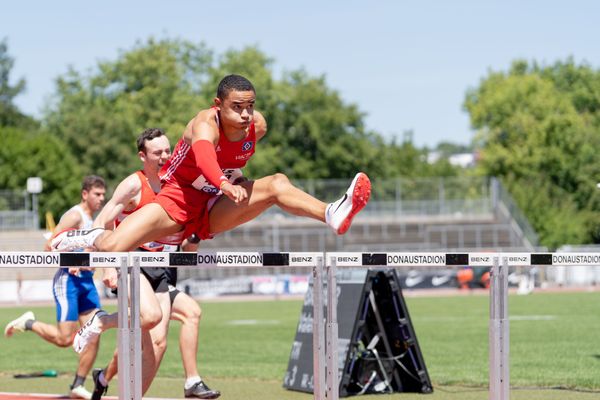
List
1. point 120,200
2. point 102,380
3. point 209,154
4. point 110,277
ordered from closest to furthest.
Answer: point 209,154 → point 110,277 → point 120,200 → point 102,380

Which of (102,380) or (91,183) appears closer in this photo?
(102,380)

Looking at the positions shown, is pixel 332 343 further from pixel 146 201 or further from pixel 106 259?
pixel 146 201

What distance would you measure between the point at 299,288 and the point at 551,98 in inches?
1598

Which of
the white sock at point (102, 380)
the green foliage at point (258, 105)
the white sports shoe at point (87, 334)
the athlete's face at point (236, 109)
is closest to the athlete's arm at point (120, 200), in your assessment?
the white sports shoe at point (87, 334)

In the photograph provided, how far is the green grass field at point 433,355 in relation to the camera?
437 inches

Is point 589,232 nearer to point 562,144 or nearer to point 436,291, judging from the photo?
point 562,144

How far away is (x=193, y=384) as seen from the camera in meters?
8.91

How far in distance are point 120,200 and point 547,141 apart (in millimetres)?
67691

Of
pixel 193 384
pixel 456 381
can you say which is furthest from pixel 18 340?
pixel 193 384

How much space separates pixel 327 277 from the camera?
7230mm

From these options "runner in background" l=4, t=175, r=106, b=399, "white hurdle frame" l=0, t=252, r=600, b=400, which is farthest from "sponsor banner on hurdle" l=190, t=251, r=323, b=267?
"runner in background" l=4, t=175, r=106, b=399

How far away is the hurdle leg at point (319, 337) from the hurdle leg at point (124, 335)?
1.28 meters

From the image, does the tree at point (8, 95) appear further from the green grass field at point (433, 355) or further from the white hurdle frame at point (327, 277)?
the white hurdle frame at point (327, 277)

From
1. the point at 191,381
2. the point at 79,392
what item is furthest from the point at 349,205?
the point at 79,392
